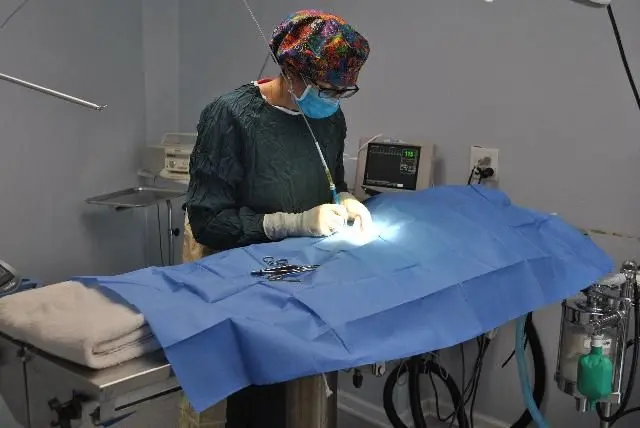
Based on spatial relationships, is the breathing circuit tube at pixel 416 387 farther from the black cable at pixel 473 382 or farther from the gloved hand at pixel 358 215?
the gloved hand at pixel 358 215

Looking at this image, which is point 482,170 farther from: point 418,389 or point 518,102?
point 418,389

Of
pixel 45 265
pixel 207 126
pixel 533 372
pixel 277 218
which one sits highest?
pixel 207 126

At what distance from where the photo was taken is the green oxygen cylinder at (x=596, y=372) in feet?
4.64

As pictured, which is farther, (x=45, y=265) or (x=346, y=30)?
(x=45, y=265)

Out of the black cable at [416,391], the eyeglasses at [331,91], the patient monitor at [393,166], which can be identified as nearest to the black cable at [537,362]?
the black cable at [416,391]

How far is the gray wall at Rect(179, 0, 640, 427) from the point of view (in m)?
1.84

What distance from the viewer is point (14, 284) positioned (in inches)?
67.3

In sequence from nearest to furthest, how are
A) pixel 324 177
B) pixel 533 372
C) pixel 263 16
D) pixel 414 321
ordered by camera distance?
pixel 414 321
pixel 324 177
pixel 533 372
pixel 263 16

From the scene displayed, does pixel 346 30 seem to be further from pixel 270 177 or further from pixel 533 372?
pixel 533 372

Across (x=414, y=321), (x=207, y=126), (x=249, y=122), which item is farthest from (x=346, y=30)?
(x=414, y=321)

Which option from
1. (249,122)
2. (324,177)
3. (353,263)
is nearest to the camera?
(353,263)

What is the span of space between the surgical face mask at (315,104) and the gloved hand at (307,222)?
0.26 metres

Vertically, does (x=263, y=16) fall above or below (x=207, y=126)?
above

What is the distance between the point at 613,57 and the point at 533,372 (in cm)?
102
